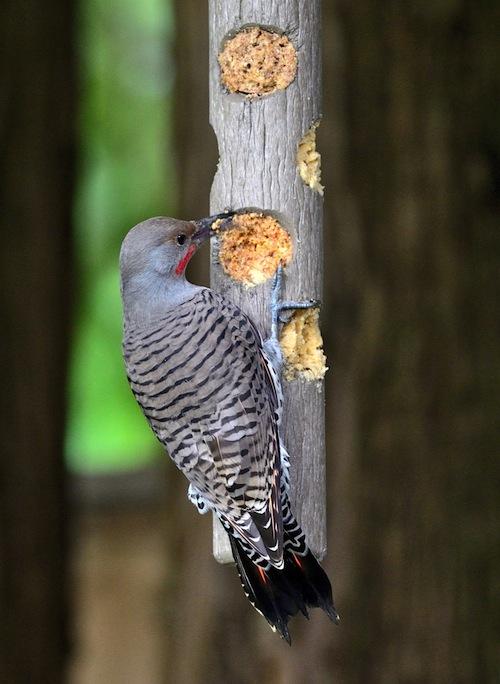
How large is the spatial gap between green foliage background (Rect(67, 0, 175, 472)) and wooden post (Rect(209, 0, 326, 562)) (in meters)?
3.94

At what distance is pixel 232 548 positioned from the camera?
292cm

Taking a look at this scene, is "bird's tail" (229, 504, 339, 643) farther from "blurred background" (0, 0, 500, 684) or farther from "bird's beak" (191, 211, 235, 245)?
"blurred background" (0, 0, 500, 684)

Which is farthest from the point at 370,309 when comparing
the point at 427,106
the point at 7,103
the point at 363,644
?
the point at 7,103

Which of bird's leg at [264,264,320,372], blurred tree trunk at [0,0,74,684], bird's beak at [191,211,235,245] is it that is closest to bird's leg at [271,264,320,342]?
bird's leg at [264,264,320,372]

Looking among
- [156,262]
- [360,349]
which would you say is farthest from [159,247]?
[360,349]

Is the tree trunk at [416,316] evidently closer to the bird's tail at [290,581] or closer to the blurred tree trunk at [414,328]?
the blurred tree trunk at [414,328]

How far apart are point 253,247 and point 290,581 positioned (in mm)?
843

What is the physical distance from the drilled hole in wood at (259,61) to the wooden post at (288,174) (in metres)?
0.02

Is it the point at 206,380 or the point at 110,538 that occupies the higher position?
the point at 206,380

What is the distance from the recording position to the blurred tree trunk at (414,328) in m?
4.09

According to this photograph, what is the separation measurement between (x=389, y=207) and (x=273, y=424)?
1.55 m

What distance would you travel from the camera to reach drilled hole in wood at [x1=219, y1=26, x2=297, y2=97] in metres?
2.87

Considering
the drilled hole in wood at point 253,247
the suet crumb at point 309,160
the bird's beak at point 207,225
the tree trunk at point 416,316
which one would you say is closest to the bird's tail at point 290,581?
the drilled hole in wood at point 253,247

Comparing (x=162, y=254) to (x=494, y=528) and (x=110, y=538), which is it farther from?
(x=110, y=538)
